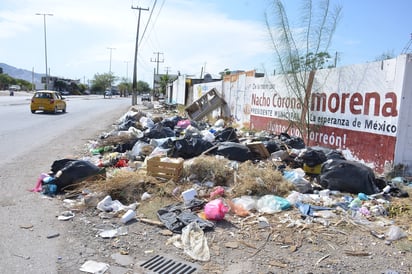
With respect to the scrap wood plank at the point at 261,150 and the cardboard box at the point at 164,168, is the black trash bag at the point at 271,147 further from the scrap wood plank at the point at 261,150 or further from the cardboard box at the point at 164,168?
the cardboard box at the point at 164,168

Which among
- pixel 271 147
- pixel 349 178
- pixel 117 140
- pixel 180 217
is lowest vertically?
pixel 180 217

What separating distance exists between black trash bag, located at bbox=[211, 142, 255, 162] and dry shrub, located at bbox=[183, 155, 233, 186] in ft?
3.41

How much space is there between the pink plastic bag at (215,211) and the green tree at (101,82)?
115779 millimetres

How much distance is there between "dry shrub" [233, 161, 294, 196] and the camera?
5258 millimetres

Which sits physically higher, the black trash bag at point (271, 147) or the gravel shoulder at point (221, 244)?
the black trash bag at point (271, 147)

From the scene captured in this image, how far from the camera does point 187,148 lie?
7.45 meters

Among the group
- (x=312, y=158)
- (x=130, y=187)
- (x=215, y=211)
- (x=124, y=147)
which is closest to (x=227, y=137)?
(x=124, y=147)

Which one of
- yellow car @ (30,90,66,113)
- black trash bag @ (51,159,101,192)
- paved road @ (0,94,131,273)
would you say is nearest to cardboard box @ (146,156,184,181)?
black trash bag @ (51,159,101,192)

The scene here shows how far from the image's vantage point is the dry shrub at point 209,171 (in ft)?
19.3

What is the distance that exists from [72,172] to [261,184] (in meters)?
2.95

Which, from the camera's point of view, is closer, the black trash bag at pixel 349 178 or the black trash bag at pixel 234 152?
the black trash bag at pixel 349 178

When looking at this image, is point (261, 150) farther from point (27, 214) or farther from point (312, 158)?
point (27, 214)

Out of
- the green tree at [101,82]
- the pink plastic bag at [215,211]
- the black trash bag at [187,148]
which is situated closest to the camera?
the pink plastic bag at [215,211]

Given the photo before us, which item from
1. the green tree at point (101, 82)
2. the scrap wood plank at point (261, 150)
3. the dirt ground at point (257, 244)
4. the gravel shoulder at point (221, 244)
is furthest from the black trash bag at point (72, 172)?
the green tree at point (101, 82)
